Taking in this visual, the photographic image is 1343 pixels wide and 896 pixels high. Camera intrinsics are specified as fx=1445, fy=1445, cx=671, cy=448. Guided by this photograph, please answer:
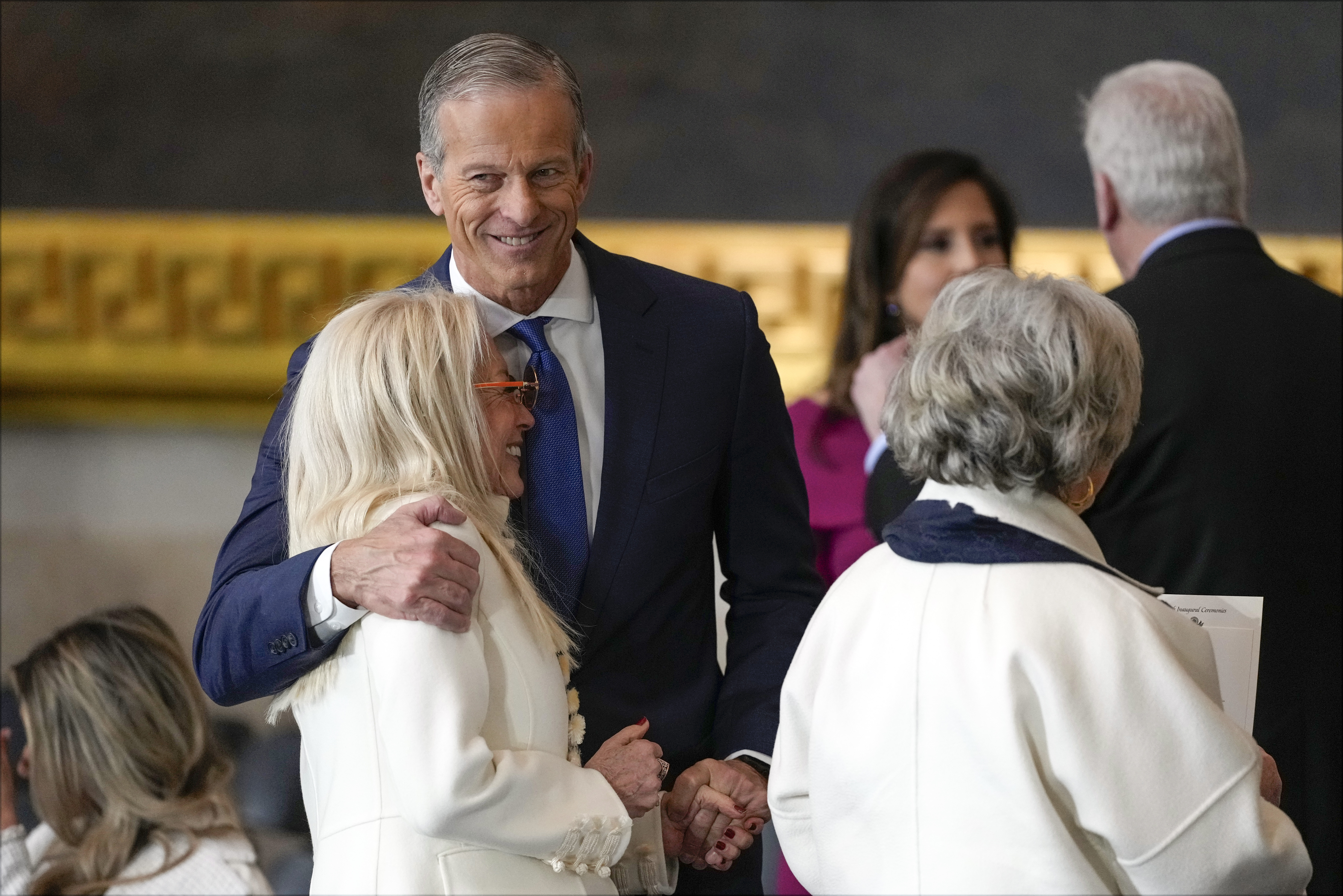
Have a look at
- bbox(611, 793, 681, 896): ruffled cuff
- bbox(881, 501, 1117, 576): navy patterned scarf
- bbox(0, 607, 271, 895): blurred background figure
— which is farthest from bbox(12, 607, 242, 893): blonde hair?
bbox(881, 501, 1117, 576): navy patterned scarf

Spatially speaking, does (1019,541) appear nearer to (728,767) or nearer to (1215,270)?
(728,767)

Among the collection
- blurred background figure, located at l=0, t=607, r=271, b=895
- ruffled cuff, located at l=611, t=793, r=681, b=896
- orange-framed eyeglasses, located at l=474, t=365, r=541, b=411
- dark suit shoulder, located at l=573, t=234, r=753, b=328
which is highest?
dark suit shoulder, located at l=573, t=234, r=753, b=328

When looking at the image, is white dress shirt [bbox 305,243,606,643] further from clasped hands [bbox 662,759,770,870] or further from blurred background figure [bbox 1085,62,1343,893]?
blurred background figure [bbox 1085,62,1343,893]

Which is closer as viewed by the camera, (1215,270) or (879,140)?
(1215,270)

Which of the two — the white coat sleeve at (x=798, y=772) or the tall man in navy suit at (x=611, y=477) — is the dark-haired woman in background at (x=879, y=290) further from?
the white coat sleeve at (x=798, y=772)

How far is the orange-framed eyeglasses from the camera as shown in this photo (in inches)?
75.9

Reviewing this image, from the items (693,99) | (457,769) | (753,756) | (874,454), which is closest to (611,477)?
(753,756)

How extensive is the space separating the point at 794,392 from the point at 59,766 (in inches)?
84.8

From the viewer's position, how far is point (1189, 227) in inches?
110

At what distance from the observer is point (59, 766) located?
2.96 meters

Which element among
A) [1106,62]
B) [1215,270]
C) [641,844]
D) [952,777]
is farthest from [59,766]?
[1106,62]

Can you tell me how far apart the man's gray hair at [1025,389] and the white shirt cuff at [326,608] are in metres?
0.71

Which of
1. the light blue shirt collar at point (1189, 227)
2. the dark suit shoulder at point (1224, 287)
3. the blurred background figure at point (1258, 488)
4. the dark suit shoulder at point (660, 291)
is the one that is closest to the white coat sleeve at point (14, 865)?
the dark suit shoulder at point (660, 291)

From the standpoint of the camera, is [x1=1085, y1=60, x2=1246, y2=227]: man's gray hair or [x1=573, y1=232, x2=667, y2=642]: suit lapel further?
[x1=1085, y1=60, x2=1246, y2=227]: man's gray hair
